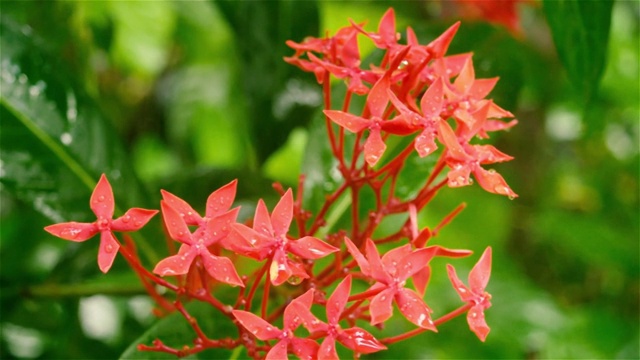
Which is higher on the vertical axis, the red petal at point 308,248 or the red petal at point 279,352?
the red petal at point 308,248

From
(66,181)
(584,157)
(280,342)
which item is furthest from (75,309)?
(584,157)

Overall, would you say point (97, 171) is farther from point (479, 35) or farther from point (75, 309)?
point (479, 35)

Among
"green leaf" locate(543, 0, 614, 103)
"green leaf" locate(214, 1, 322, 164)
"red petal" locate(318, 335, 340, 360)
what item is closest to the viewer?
"red petal" locate(318, 335, 340, 360)

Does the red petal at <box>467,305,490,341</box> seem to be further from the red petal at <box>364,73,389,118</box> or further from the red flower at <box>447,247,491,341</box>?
A: the red petal at <box>364,73,389,118</box>

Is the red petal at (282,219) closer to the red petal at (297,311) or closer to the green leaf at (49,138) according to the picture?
the red petal at (297,311)

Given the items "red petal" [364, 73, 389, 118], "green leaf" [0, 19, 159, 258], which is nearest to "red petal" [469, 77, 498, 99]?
"red petal" [364, 73, 389, 118]

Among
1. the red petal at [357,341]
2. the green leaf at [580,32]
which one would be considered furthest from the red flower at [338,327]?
the green leaf at [580,32]
